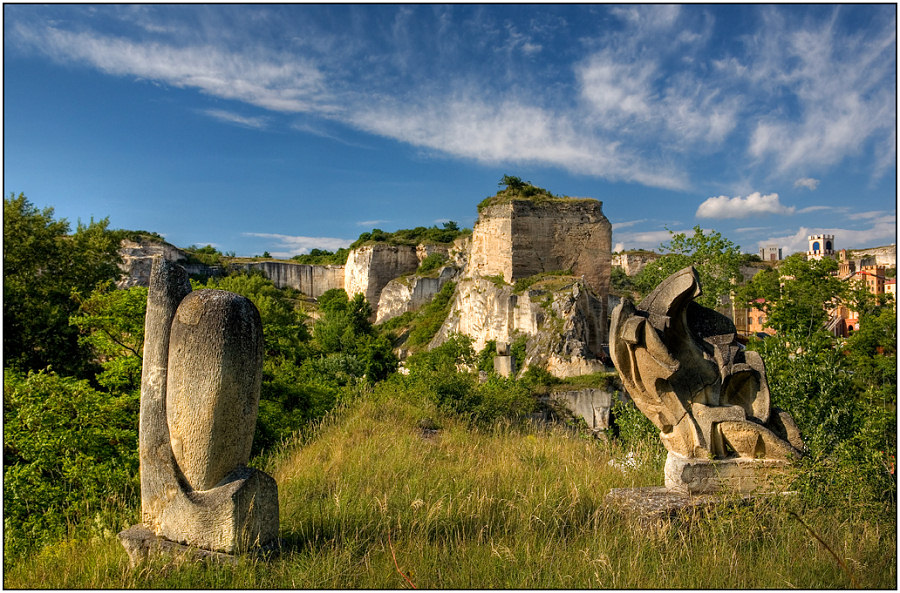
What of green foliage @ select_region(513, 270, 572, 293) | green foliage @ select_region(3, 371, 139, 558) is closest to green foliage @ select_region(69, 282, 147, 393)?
green foliage @ select_region(3, 371, 139, 558)

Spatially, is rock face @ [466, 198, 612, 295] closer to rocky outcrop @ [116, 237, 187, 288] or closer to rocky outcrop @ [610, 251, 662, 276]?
rocky outcrop @ [116, 237, 187, 288]

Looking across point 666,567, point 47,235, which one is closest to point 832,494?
point 666,567

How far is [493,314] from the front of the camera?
2289 cm

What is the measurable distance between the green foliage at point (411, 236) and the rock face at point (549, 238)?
18.3 metres

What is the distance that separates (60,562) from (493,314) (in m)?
20.5

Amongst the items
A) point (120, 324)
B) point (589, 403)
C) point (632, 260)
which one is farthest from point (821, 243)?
point (120, 324)

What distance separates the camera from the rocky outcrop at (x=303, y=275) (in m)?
47.8

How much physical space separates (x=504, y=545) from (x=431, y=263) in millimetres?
37311

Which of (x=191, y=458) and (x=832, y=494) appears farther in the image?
(x=832, y=494)

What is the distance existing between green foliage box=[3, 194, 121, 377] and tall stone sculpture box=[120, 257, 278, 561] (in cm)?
1129

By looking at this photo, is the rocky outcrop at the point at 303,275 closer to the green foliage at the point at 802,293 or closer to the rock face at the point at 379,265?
the rock face at the point at 379,265

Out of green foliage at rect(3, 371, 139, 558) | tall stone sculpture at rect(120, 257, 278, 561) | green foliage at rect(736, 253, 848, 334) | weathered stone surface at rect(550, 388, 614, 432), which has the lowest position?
weathered stone surface at rect(550, 388, 614, 432)

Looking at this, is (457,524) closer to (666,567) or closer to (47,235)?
(666,567)

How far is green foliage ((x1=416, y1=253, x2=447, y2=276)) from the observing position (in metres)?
39.0
